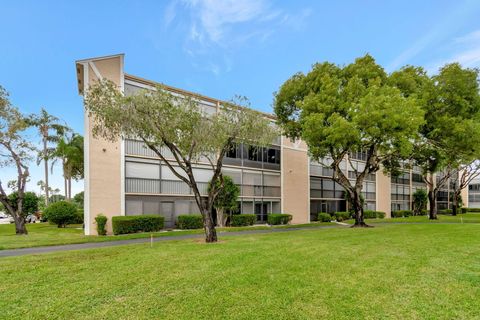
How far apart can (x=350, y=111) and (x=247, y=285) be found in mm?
13989

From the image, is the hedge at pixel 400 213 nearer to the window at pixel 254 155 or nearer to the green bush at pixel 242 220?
the window at pixel 254 155

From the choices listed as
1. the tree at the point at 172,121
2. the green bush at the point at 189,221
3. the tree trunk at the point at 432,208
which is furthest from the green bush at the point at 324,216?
the tree at the point at 172,121

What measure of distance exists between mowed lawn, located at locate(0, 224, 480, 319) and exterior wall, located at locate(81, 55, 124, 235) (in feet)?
34.0

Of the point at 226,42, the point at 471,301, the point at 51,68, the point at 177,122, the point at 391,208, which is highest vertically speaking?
the point at 226,42

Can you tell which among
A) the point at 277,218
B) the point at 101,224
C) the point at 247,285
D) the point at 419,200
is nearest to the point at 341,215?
the point at 277,218

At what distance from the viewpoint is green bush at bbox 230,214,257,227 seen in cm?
2562

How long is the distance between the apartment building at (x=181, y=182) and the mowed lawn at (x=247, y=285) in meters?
8.74

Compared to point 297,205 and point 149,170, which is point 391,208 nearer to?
point 297,205

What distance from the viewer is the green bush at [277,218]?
27.9m

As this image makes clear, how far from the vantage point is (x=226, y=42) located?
16672 mm

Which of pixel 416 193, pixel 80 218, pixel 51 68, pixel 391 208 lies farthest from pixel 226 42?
pixel 416 193

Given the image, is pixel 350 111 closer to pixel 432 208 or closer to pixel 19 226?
pixel 432 208

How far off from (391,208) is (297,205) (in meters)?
19.8

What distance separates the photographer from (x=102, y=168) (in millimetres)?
20578
